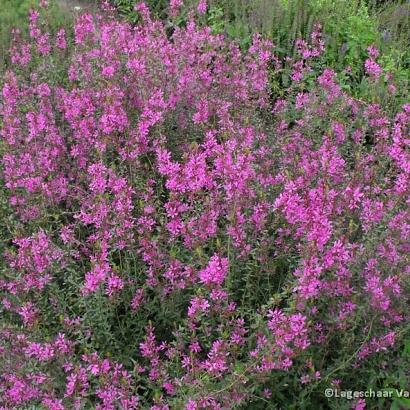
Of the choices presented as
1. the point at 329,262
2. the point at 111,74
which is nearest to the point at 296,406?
the point at 329,262

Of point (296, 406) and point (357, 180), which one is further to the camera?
point (357, 180)

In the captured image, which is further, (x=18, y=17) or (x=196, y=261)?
(x=18, y=17)

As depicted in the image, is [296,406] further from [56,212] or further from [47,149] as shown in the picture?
[47,149]

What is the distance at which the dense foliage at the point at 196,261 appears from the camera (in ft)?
7.70

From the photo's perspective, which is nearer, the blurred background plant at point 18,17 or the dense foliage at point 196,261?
the dense foliage at point 196,261

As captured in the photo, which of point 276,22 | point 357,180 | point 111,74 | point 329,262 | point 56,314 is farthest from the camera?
point 276,22

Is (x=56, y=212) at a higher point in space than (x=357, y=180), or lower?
lower

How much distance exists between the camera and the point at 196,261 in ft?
8.74

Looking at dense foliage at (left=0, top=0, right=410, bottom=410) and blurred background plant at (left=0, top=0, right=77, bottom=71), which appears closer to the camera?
dense foliage at (left=0, top=0, right=410, bottom=410)

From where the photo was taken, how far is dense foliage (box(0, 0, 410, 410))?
235cm

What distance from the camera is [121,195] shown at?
8.74 feet

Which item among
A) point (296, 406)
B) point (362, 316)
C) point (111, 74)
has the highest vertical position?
point (111, 74)

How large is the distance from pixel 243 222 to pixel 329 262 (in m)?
0.50

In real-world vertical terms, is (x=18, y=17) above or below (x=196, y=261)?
above
